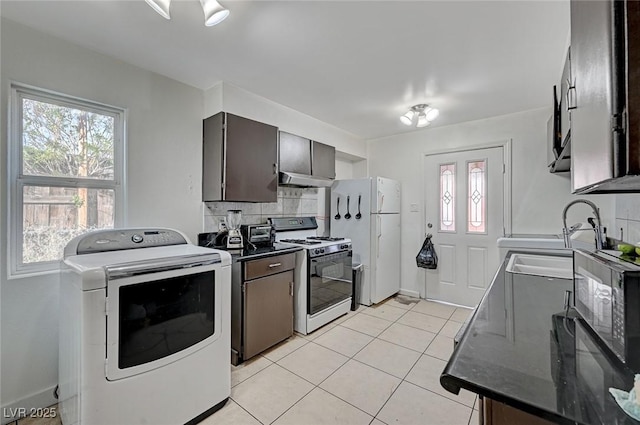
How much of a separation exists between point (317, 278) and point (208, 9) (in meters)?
2.29

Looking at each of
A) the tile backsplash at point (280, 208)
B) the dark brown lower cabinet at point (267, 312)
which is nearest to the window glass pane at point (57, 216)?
the tile backsplash at point (280, 208)

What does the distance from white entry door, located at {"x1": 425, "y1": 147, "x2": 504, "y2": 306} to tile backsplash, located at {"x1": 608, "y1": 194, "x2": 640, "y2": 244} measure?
1.34 meters

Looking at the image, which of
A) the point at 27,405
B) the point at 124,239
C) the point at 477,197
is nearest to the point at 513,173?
the point at 477,197

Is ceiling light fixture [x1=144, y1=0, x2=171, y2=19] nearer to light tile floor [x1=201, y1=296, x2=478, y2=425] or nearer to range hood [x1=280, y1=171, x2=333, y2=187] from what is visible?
range hood [x1=280, y1=171, x2=333, y2=187]

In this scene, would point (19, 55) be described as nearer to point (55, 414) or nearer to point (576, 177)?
point (55, 414)

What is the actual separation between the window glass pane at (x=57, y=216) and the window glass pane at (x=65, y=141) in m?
0.13

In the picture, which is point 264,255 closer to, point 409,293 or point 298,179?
point 298,179

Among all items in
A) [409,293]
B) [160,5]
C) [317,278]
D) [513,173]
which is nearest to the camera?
[160,5]

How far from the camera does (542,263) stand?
6.81 ft

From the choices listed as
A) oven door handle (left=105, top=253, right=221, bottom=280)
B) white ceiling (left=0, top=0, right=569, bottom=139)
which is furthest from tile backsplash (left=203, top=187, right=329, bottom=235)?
white ceiling (left=0, top=0, right=569, bottom=139)

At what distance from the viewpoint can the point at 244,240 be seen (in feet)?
8.99

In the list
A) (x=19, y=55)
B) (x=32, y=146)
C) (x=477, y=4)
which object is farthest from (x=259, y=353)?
(x=477, y=4)

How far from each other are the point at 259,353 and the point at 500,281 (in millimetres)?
1950

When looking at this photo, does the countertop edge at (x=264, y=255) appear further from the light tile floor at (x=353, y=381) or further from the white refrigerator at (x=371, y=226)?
the white refrigerator at (x=371, y=226)
